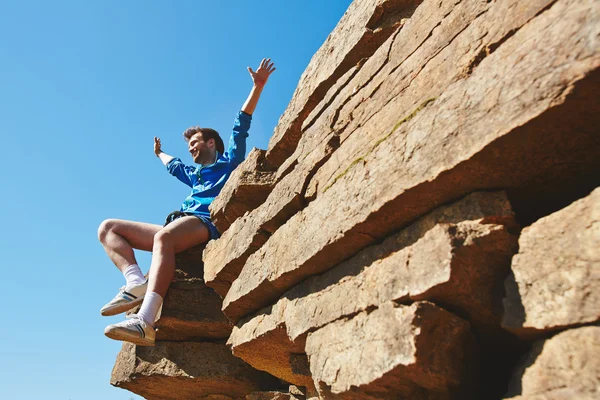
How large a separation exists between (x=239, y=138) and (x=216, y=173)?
0.66 metres

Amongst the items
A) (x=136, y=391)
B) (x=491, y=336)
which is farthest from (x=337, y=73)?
(x=136, y=391)

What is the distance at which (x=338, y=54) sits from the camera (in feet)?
18.1

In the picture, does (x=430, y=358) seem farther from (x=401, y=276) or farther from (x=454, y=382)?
(x=401, y=276)

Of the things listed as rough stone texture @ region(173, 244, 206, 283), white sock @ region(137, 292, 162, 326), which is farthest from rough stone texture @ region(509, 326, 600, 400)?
rough stone texture @ region(173, 244, 206, 283)

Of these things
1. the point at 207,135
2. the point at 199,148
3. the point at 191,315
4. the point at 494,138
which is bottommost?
the point at 494,138

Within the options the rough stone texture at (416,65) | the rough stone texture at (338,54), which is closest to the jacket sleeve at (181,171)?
the rough stone texture at (338,54)

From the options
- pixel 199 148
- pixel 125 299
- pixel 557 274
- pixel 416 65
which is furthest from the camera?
pixel 199 148

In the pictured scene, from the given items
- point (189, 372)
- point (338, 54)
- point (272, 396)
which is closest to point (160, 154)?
point (189, 372)

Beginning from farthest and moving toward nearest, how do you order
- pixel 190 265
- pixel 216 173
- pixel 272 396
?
pixel 216 173
pixel 190 265
pixel 272 396

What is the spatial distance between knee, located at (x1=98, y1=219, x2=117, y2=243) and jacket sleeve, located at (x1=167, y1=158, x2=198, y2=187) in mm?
1432

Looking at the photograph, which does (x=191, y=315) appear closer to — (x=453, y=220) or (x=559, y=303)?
(x=453, y=220)

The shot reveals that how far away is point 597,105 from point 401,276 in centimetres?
146

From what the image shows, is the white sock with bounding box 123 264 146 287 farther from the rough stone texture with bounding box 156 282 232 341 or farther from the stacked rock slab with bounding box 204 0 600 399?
the stacked rock slab with bounding box 204 0 600 399

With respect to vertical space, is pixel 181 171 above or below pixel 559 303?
above
